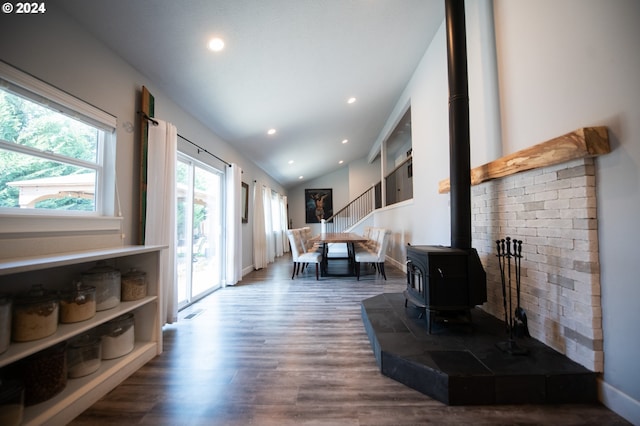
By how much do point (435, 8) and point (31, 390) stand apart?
4391 mm

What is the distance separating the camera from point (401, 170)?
549cm

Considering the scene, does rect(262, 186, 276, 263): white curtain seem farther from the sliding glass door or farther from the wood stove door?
the wood stove door

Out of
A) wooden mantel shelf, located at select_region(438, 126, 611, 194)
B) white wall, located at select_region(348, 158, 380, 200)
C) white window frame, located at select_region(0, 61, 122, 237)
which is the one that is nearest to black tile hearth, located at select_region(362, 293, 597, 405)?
wooden mantel shelf, located at select_region(438, 126, 611, 194)

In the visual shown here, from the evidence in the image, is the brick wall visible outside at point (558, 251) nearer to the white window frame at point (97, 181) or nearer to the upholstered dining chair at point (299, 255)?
the upholstered dining chair at point (299, 255)

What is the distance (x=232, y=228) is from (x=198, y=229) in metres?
0.69

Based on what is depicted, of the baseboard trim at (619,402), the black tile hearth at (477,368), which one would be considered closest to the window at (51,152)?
the black tile hearth at (477,368)

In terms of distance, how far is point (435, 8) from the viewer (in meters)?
2.50

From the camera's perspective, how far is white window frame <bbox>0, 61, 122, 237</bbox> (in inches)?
51.9

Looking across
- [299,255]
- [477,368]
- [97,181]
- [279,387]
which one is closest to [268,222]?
[299,255]

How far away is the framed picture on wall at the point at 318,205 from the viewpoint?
989 cm

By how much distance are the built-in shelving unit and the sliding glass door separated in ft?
2.51

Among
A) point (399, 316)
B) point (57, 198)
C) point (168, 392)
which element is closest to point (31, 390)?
point (168, 392)

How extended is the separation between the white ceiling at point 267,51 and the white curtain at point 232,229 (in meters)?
0.76

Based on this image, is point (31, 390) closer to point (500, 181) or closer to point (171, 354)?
point (171, 354)
